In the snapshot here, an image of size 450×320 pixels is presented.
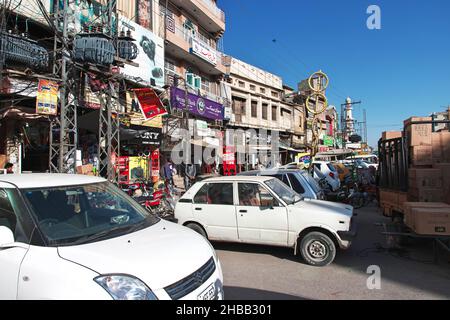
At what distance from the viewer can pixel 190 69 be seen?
74.2 ft

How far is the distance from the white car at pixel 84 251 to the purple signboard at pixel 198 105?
15131mm

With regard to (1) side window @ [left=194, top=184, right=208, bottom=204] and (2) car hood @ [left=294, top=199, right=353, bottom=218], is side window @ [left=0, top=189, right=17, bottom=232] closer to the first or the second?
(1) side window @ [left=194, top=184, right=208, bottom=204]

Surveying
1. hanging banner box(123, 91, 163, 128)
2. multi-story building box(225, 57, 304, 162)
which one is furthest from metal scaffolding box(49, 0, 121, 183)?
multi-story building box(225, 57, 304, 162)

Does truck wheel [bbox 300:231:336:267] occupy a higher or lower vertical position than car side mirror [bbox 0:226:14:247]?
lower

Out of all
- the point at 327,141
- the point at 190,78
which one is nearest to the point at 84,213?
the point at 190,78

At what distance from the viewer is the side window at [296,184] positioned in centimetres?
882

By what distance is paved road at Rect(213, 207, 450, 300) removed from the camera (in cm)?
427

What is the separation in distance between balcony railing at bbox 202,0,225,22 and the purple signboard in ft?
25.8

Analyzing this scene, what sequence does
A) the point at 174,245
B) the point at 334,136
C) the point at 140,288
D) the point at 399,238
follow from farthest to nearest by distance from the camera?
the point at 334,136
the point at 399,238
the point at 174,245
the point at 140,288

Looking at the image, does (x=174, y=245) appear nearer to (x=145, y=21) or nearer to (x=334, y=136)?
(x=145, y=21)

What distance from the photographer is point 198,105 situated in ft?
67.5

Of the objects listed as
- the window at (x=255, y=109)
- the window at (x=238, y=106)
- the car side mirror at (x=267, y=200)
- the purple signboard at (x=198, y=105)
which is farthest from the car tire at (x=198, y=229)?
the window at (x=255, y=109)
